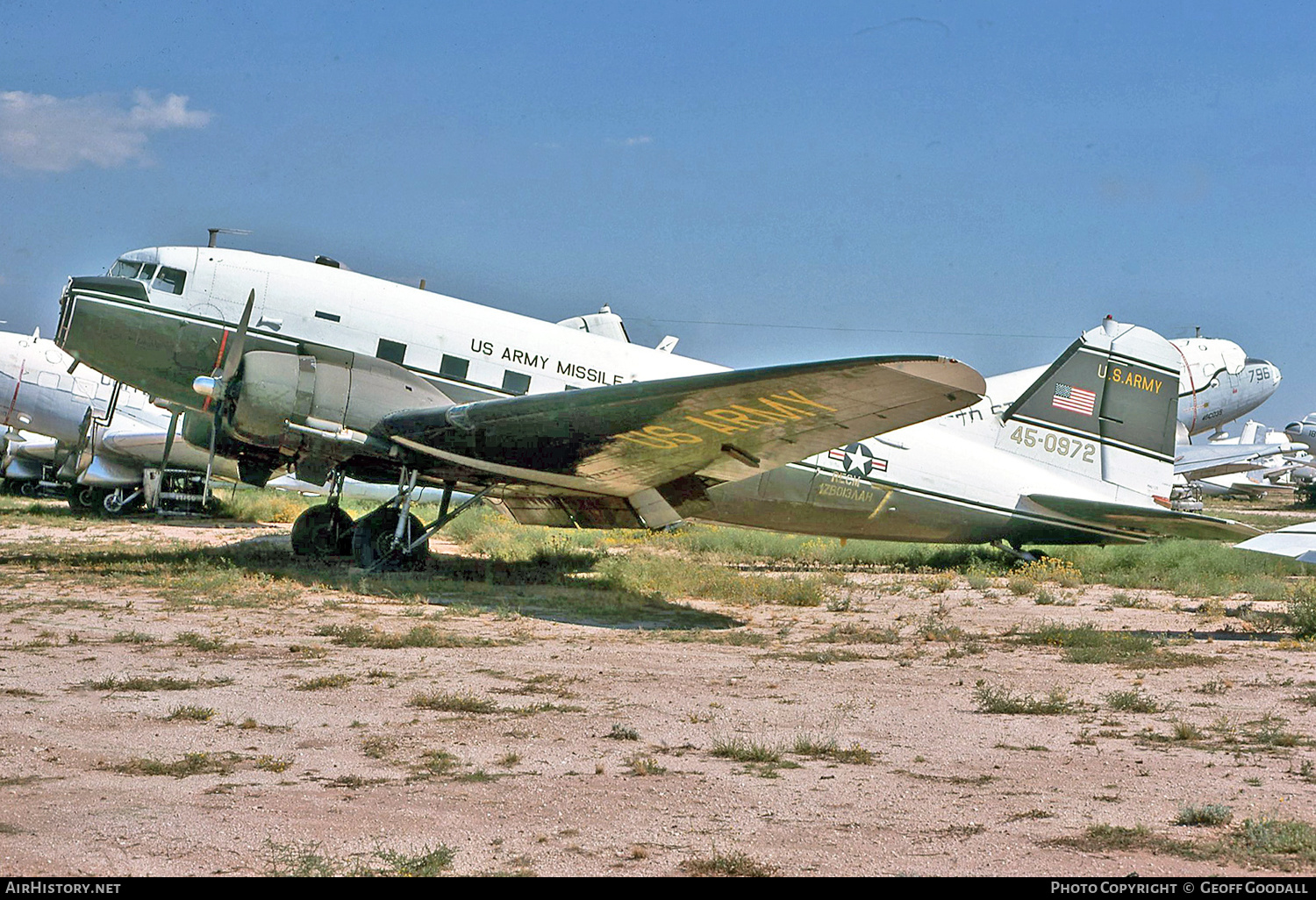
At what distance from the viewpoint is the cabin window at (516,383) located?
1445 cm

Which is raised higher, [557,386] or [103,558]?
[557,386]

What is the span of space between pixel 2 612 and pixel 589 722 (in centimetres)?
687

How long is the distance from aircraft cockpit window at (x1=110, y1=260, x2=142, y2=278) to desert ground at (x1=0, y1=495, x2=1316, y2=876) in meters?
4.15

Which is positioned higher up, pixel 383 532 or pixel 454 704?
pixel 383 532

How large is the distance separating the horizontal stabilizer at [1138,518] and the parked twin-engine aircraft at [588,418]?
1.4 inches

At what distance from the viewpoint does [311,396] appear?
13156mm

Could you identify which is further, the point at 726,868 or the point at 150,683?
the point at 150,683

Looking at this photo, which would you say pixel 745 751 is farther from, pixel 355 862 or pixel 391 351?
pixel 391 351

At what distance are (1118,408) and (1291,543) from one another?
17.4 feet

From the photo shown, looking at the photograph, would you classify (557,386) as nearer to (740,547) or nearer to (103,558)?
(103,558)

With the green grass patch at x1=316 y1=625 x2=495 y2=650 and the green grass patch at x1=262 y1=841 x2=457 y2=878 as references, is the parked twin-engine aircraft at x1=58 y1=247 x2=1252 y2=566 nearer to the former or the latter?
the green grass patch at x1=316 y1=625 x2=495 y2=650

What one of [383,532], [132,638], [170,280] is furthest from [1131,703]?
[170,280]

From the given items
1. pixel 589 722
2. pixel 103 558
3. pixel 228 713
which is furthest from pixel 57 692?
pixel 103 558
